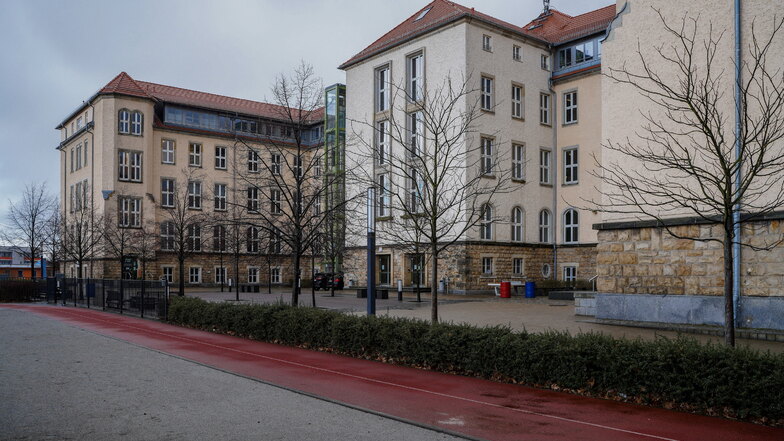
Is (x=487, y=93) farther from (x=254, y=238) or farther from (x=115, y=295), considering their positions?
(x=115, y=295)

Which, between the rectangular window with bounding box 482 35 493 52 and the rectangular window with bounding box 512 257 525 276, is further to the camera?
the rectangular window with bounding box 512 257 525 276

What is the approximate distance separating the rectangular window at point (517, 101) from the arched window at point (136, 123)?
29.2 m

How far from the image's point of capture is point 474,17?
36.9 metres

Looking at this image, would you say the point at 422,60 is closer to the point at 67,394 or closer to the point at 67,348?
the point at 67,348

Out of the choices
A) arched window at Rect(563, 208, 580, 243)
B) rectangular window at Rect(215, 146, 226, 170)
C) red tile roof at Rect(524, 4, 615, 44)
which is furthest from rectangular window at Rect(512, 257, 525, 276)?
rectangular window at Rect(215, 146, 226, 170)

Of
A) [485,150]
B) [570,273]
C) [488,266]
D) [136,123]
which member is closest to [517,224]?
[488,266]

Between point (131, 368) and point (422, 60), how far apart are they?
30.6m

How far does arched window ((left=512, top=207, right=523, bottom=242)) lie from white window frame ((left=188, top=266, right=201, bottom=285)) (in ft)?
88.0

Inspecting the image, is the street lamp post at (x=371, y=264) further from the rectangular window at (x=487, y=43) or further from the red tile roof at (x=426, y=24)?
the rectangular window at (x=487, y=43)

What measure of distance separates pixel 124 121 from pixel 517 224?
31.1 meters

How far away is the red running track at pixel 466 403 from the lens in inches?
305

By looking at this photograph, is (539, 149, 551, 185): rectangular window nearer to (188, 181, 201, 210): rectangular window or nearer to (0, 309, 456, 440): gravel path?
(188, 181, 201, 210): rectangular window

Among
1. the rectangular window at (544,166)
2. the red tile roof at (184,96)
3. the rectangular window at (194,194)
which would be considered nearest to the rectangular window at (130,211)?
the rectangular window at (194,194)

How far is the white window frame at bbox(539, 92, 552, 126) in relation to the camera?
137 ft
